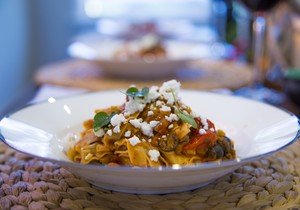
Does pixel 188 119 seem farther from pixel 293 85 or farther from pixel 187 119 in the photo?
pixel 293 85

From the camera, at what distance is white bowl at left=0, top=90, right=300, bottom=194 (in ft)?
2.37

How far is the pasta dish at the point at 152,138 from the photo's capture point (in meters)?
0.84

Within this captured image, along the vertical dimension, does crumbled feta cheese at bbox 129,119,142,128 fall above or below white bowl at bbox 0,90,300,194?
above

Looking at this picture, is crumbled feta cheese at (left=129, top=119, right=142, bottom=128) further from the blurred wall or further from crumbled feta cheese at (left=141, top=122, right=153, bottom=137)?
the blurred wall

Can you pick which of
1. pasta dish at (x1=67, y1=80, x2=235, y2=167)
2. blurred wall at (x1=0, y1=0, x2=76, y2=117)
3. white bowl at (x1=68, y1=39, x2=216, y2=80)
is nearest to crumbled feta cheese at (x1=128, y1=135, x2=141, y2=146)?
pasta dish at (x1=67, y1=80, x2=235, y2=167)

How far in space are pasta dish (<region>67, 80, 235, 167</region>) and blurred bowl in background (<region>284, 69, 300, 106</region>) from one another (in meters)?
0.69

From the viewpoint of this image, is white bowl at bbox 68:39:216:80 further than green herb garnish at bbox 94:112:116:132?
Yes

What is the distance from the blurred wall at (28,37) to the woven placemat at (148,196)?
2525mm

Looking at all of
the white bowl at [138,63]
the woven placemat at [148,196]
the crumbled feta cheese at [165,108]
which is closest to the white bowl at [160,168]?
the woven placemat at [148,196]

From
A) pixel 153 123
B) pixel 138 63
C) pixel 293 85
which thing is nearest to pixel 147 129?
pixel 153 123

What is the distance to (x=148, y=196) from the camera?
2.66ft

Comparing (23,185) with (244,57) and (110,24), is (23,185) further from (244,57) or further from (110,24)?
(110,24)

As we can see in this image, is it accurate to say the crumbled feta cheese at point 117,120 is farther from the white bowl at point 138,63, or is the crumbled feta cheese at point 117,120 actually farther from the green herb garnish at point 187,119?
the white bowl at point 138,63

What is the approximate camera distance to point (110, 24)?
2.83m
